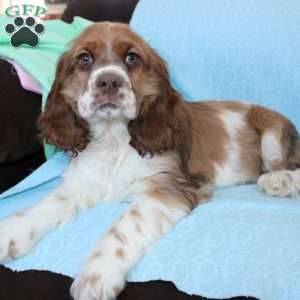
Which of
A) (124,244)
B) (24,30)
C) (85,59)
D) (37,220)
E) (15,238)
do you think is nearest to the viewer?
(124,244)

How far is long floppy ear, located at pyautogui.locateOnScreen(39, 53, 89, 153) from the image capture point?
78.0 inches

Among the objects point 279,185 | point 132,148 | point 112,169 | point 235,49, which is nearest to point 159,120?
point 132,148

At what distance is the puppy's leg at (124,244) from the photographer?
1.42 metres

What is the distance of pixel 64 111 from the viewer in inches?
78.2

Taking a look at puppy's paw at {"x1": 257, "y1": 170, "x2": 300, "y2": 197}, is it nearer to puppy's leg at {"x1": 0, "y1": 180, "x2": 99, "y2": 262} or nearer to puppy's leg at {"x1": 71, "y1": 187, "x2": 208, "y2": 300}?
puppy's leg at {"x1": 71, "y1": 187, "x2": 208, "y2": 300}

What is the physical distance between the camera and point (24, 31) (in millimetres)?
2467

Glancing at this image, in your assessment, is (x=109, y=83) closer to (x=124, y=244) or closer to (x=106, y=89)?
(x=106, y=89)

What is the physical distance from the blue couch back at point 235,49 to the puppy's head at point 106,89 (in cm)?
58

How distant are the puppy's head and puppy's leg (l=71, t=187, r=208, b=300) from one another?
308mm

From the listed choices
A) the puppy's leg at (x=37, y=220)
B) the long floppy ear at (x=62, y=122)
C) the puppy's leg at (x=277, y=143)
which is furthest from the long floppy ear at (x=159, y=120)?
the puppy's leg at (x=277, y=143)

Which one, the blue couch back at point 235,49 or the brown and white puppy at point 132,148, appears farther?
the blue couch back at point 235,49

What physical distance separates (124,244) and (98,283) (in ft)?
0.53

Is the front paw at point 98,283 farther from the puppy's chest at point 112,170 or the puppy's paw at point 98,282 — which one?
the puppy's chest at point 112,170

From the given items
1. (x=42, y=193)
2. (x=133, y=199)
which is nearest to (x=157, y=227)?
(x=133, y=199)
